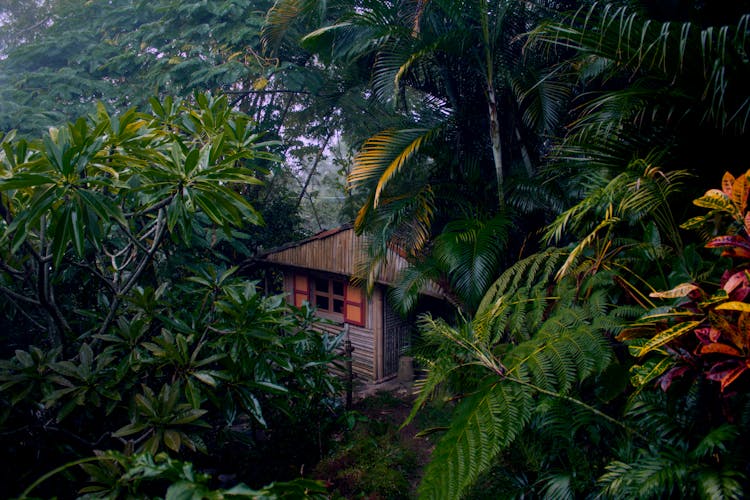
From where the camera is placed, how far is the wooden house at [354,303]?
7.88 m

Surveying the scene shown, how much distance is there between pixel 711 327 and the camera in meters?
1.64

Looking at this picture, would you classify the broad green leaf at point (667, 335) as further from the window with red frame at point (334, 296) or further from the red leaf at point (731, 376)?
the window with red frame at point (334, 296)

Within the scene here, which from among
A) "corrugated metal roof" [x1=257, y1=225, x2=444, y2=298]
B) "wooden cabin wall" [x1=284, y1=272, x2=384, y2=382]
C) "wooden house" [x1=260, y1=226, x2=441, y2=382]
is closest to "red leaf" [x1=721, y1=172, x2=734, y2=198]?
"corrugated metal roof" [x1=257, y1=225, x2=444, y2=298]

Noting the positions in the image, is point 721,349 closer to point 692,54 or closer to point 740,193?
point 740,193

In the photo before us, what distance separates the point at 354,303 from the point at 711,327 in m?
7.01

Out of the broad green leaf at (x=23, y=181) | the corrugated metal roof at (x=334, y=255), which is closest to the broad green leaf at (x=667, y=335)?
the broad green leaf at (x=23, y=181)

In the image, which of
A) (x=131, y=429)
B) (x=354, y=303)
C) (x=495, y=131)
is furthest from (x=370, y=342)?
(x=131, y=429)

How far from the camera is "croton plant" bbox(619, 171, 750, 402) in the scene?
158cm

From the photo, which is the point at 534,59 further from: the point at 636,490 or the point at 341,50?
the point at 636,490

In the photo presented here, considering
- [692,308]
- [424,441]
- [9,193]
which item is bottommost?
[424,441]

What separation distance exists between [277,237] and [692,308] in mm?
9559

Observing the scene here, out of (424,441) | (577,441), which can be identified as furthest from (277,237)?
(577,441)

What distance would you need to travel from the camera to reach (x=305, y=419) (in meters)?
4.51

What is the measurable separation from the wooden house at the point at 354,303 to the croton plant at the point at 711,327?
18.6ft
